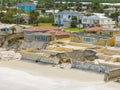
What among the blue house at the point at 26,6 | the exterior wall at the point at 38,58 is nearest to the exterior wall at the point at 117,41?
the exterior wall at the point at 38,58

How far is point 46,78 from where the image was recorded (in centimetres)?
2644

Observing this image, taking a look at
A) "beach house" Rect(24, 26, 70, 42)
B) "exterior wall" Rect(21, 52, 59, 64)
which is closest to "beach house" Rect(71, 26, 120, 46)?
"beach house" Rect(24, 26, 70, 42)

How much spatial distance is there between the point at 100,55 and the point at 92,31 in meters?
10.9

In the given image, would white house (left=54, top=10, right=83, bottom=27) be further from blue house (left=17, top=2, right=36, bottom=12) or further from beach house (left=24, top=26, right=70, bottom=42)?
blue house (left=17, top=2, right=36, bottom=12)

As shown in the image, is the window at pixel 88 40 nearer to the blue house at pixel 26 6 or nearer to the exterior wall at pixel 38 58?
the exterior wall at pixel 38 58

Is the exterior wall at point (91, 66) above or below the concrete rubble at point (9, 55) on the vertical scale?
above

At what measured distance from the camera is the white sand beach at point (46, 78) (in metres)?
24.0

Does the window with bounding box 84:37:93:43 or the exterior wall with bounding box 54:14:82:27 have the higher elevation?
the window with bounding box 84:37:93:43

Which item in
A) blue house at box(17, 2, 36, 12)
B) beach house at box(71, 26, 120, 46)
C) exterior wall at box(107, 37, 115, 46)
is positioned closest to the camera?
exterior wall at box(107, 37, 115, 46)

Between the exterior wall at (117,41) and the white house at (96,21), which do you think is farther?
the white house at (96,21)

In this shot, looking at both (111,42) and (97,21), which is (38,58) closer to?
(111,42)

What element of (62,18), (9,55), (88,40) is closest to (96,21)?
(62,18)

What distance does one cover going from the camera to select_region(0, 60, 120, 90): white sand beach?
78.8 ft

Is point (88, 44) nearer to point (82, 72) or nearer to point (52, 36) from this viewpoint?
point (52, 36)
